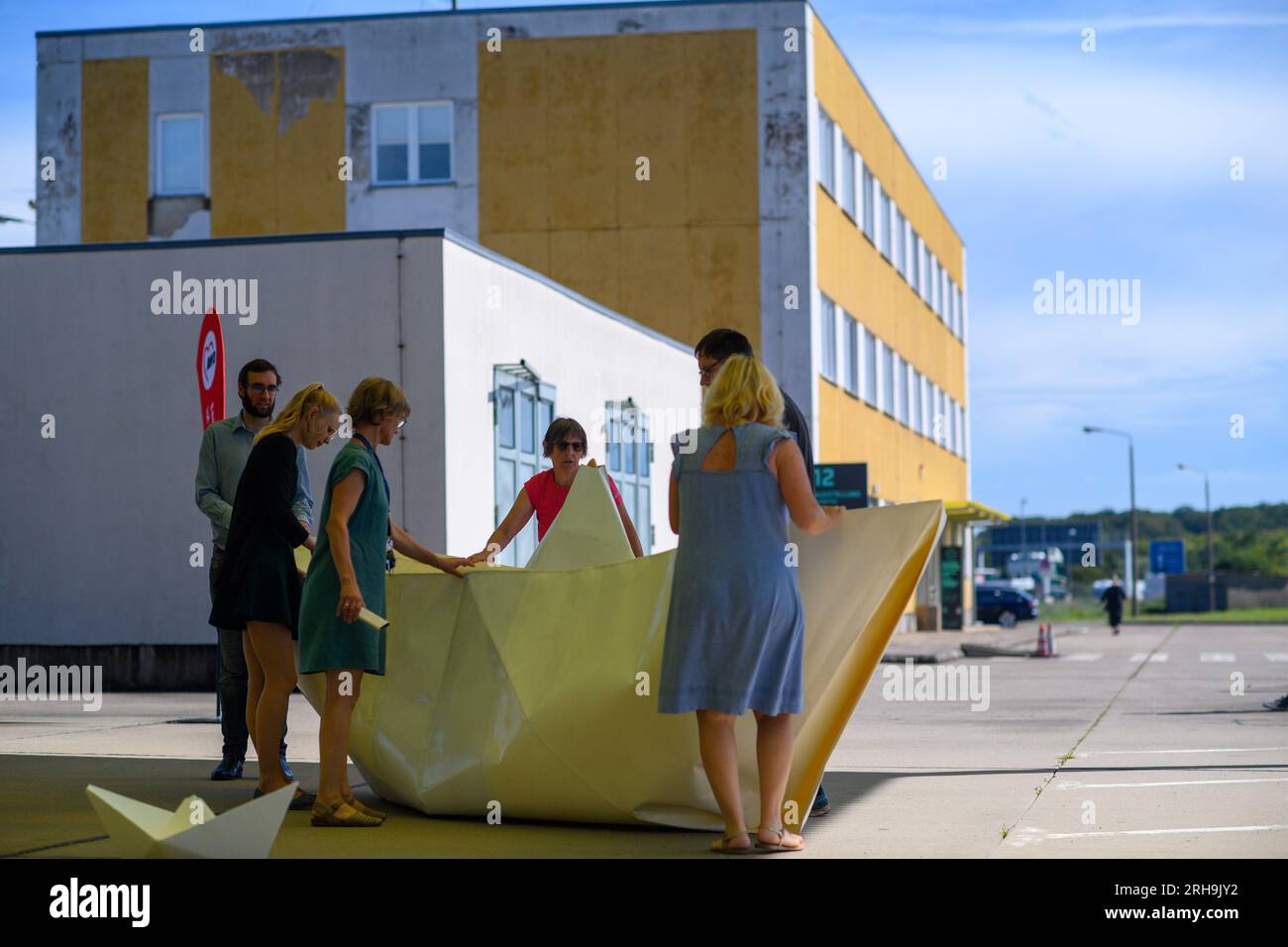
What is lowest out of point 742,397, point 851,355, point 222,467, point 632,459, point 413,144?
point 222,467

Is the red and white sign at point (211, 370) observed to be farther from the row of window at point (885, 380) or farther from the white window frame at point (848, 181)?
the white window frame at point (848, 181)

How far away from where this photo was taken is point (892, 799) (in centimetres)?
831

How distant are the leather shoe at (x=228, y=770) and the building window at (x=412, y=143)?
929 inches

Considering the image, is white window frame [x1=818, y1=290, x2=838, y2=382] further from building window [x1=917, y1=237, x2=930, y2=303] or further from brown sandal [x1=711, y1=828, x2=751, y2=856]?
brown sandal [x1=711, y1=828, x2=751, y2=856]

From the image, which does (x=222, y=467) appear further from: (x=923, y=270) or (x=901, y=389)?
(x=923, y=270)

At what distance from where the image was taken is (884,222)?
4153cm

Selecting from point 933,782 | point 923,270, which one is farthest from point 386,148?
point 933,782

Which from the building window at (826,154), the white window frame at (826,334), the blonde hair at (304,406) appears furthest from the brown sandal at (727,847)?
the building window at (826,154)

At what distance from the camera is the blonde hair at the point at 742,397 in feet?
21.8

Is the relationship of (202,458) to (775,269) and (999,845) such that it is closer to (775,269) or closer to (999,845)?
(999,845)

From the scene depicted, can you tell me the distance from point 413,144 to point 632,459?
10362mm

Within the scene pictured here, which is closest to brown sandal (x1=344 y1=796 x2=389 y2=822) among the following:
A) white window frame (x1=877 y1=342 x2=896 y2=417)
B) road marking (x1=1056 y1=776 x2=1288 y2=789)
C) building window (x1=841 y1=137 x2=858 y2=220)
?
road marking (x1=1056 y1=776 x2=1288 y2=789)

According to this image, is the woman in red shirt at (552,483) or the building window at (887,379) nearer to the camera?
the woman in red shirt at (552,483)
